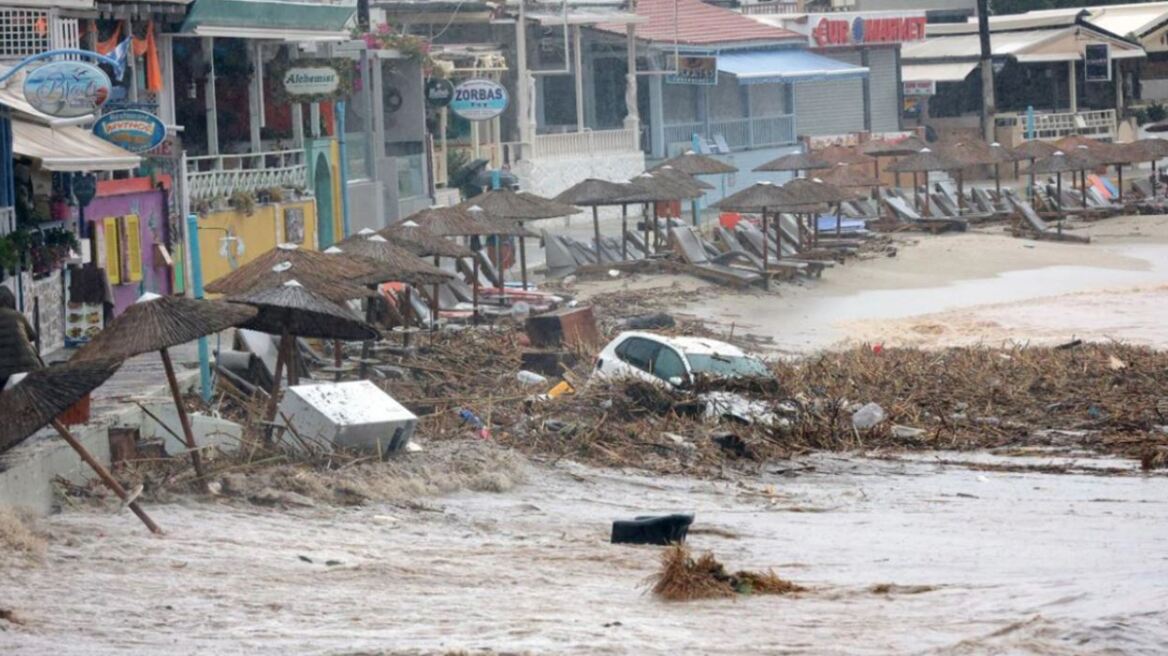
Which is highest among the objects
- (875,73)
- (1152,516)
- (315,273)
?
(875,73)

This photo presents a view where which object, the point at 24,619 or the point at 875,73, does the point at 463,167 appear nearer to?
the point at 875,73

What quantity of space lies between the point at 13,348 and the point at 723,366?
23.8 feet

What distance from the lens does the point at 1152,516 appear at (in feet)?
40.8

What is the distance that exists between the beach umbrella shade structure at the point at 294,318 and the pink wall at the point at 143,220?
22.9 ft

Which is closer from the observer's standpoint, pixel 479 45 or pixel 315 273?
pixel 315 273

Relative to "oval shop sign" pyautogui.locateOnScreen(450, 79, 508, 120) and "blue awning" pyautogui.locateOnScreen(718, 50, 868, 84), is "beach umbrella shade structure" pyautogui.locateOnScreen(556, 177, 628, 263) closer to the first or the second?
"oval shop sign" pyautogui.locateOnScreen(450, 79, 508, 120)

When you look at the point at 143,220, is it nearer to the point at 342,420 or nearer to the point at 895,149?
the point at 342,420

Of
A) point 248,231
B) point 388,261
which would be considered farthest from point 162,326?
point 248,231

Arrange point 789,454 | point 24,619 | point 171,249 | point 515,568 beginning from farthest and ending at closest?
point 171,249, point 789,454, point 515,568, point 24,619

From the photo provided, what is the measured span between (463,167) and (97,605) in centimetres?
2799

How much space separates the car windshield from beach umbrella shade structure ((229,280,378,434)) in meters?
4.09

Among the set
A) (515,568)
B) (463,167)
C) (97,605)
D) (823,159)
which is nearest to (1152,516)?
(515,568)

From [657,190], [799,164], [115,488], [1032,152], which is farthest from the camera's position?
[1032,152]

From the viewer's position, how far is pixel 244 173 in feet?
87.7
